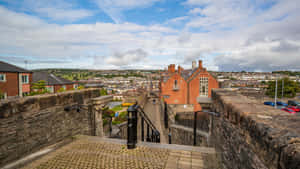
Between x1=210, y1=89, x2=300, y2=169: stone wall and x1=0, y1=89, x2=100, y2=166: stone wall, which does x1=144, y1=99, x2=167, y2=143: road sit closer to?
x1=0, y1=89, x2=100, y2=166: stone wall

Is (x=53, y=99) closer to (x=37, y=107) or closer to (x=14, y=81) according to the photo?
(x=37, y=107)

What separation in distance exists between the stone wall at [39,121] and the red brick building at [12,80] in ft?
48.2

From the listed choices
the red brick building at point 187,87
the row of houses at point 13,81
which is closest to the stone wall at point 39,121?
the row of houses at point 13,81

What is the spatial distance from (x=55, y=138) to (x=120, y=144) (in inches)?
88.0

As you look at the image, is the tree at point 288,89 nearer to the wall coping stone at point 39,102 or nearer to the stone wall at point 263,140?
the stone wall at point 263,140

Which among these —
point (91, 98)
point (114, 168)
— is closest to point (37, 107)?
point (91, 98)

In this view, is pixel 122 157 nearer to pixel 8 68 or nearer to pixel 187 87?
pixel 8 68

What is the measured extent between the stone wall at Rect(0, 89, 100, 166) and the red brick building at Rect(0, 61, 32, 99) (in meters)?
14.7

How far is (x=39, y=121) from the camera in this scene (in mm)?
4609

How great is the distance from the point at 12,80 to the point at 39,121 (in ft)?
55.3

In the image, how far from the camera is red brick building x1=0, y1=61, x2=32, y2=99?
15822mm

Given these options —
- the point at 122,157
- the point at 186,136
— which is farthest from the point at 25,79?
the point at 122,157

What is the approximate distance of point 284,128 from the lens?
61.8 inches

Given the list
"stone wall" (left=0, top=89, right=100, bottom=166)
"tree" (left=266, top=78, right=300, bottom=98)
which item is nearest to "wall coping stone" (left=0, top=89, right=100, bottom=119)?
"stone wall" (left=0, top=89, right=100, bottom=166)
